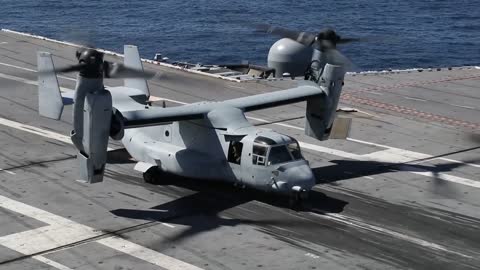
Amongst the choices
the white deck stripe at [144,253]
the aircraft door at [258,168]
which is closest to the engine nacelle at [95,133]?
the white deck stripe at [144,253]

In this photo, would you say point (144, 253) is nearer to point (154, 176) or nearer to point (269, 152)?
point (269, 152)

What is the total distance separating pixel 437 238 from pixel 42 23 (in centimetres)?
9262

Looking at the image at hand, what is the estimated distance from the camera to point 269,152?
3303cm

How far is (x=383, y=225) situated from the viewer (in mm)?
31859

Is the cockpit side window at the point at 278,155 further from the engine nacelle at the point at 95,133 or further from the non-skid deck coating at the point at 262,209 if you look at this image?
the engine nacelle at the point at 95,133

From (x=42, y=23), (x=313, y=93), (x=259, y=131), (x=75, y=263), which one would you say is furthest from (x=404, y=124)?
(x=42, y=23)

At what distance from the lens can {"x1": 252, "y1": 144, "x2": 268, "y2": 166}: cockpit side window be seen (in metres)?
33.1

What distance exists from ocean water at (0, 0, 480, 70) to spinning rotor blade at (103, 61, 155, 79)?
48482mm

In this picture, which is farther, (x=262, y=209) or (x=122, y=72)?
(x=262, y=209)

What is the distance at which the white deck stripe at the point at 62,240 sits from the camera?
92.2ft

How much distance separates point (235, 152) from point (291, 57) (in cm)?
2772

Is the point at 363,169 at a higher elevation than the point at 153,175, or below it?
below

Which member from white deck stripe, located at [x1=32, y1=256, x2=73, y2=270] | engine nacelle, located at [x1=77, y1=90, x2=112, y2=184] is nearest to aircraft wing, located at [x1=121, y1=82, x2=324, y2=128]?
engine nacelle, located at [x1=77, y1=90, x2=112, y2=184]

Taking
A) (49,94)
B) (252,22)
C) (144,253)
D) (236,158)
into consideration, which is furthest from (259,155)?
(252,22)
